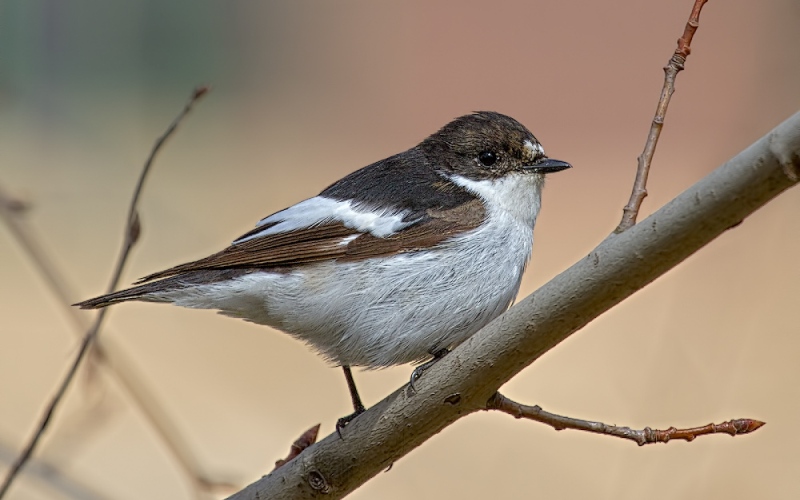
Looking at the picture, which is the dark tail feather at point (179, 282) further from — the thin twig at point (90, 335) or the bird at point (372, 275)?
the thin twig at point (90, 335)

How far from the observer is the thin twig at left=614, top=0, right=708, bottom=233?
196 cm

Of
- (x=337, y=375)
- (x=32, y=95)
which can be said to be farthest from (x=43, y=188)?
(x=337, y=375)

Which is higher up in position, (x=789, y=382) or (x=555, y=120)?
(x=555, y=120)

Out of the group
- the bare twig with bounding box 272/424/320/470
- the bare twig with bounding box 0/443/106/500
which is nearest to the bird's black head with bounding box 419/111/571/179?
the bare twig with bounding box 272/424/320/470

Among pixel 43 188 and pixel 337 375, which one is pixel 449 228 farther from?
pixel 43 188

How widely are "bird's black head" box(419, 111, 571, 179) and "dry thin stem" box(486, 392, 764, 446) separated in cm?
120

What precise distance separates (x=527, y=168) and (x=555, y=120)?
6.87 metres

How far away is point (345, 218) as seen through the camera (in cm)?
300

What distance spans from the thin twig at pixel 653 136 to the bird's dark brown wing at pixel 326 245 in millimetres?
895

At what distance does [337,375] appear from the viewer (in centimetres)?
691

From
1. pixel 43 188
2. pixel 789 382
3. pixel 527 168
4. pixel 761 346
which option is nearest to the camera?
pixel 527 168

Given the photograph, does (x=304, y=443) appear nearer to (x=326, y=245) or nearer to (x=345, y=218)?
(x=326, y=245)

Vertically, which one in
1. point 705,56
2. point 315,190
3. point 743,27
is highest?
point 315,190

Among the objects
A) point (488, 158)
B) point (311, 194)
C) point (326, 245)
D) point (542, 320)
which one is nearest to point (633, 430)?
point (542, 320)
